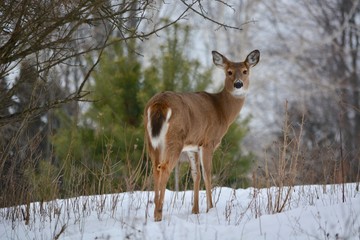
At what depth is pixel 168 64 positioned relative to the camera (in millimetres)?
14898

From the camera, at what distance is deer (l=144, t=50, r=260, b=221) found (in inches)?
312

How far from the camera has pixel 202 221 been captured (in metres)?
7.74

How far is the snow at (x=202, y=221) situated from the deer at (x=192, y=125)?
0.39 meters

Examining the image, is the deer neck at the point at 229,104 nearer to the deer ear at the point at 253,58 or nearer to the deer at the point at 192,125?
the deer at the point at 192,125

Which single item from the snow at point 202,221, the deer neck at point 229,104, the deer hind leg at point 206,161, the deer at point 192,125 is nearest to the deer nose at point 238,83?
the deer at point 192,125

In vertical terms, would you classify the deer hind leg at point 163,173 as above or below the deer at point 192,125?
below

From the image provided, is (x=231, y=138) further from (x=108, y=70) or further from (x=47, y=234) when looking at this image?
(x=47, y=234)

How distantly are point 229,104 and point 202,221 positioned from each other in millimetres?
2600

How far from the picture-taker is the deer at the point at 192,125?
7926 mm

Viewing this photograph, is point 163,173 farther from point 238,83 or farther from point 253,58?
point 253,58

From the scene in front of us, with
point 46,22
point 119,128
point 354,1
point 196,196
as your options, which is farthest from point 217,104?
point 354,1

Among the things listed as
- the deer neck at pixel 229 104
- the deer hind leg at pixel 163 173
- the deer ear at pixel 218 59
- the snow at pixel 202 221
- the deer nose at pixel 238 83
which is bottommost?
the snow at pixel 202 221

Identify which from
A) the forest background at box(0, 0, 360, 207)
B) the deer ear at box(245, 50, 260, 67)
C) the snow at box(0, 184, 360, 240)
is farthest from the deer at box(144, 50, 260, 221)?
the forest background at box(0, 0, 360, 207)

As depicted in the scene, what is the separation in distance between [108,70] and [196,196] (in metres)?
6.73
